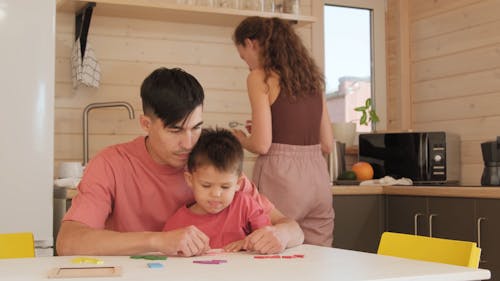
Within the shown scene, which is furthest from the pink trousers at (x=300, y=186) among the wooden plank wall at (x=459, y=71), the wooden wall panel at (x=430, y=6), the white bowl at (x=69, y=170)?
the wooden wall panel at (x=430, y=6)

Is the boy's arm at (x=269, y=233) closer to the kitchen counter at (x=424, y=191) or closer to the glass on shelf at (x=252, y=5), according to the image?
the kitchen counter at (x=424, y=191)

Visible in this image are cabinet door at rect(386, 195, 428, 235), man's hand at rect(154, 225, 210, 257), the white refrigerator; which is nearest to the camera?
man's hand at rect(154, 225, 210, 257)

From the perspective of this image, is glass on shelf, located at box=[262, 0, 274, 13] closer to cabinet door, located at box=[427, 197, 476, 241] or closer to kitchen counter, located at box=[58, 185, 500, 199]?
kitchen counter, located at box=[58, 185, 500, 199]

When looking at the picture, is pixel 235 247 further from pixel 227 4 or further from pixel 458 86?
pixel 458 86

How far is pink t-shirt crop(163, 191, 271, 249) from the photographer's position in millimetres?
1855

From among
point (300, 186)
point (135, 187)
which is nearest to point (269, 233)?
point (135, 187)

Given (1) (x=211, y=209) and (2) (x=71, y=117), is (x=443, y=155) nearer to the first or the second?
(2) (x=71, y=117)

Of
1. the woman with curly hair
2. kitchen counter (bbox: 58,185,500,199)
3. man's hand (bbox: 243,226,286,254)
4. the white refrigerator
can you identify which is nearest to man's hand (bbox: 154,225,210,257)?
man's hand (bbox: 243,226,286,254)

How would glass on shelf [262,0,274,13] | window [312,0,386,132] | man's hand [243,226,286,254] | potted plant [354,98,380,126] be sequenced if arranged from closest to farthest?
man's hand [243,226,286,254]
glass on shelf [262,0,274,13]
potted plant [354,98,380,126]
window [312,0,386,132]

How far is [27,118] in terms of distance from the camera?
9.35ft

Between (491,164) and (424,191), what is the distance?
0.99ft

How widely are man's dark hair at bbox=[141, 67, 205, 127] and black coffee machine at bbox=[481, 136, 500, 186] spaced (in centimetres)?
178

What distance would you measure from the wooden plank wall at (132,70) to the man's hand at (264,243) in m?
1.95

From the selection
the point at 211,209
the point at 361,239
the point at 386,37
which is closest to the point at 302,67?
the point at 211,209
